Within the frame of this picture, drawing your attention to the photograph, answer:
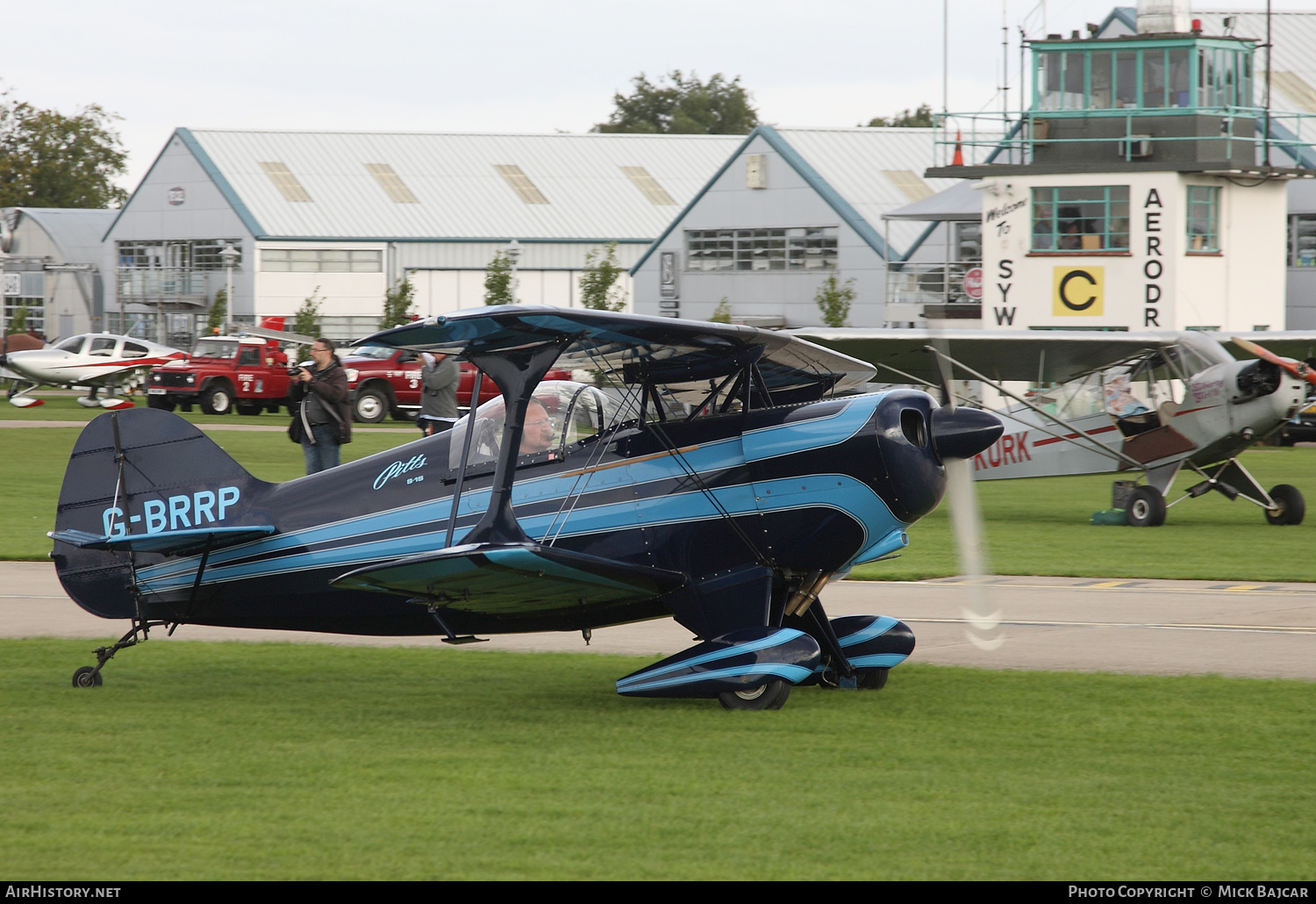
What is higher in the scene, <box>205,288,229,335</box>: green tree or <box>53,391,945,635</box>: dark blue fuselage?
<box>205,288,229,335</box>: green tree

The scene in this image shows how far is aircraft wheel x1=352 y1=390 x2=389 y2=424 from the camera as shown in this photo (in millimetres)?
38219

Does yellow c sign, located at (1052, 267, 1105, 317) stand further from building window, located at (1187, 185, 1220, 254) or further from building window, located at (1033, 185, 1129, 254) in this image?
building window, located at (1187, 185, 1220, 254)

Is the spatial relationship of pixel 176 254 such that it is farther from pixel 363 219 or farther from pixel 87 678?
pixel 87 678

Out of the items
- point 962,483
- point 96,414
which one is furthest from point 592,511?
point 96,414

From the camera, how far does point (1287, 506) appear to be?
18766 mm

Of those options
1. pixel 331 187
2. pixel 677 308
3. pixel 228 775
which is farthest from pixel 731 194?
pixel 228 775

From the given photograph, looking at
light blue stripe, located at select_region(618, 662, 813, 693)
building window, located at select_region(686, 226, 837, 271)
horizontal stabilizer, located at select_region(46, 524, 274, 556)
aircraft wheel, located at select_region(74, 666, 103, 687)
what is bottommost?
aircraft wheel, located at select_region(74, 666, 103, 687)

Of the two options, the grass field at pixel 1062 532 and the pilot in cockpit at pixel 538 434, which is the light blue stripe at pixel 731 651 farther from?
the grass field at pixel 1062 532

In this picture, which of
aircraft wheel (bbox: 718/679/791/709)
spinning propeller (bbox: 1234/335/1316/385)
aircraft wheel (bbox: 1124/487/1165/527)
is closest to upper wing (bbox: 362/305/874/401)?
aircraft wheel (bbox: 718/679/791/709)

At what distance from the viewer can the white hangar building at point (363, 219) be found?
60.4m

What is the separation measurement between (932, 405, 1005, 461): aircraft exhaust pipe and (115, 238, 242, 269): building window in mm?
55999

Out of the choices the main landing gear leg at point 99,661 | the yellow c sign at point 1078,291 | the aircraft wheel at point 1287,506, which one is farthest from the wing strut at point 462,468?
the yellow c sign at point 1078,291

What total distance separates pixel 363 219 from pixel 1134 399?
46.8m

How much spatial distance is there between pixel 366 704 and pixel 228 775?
1.74 m
